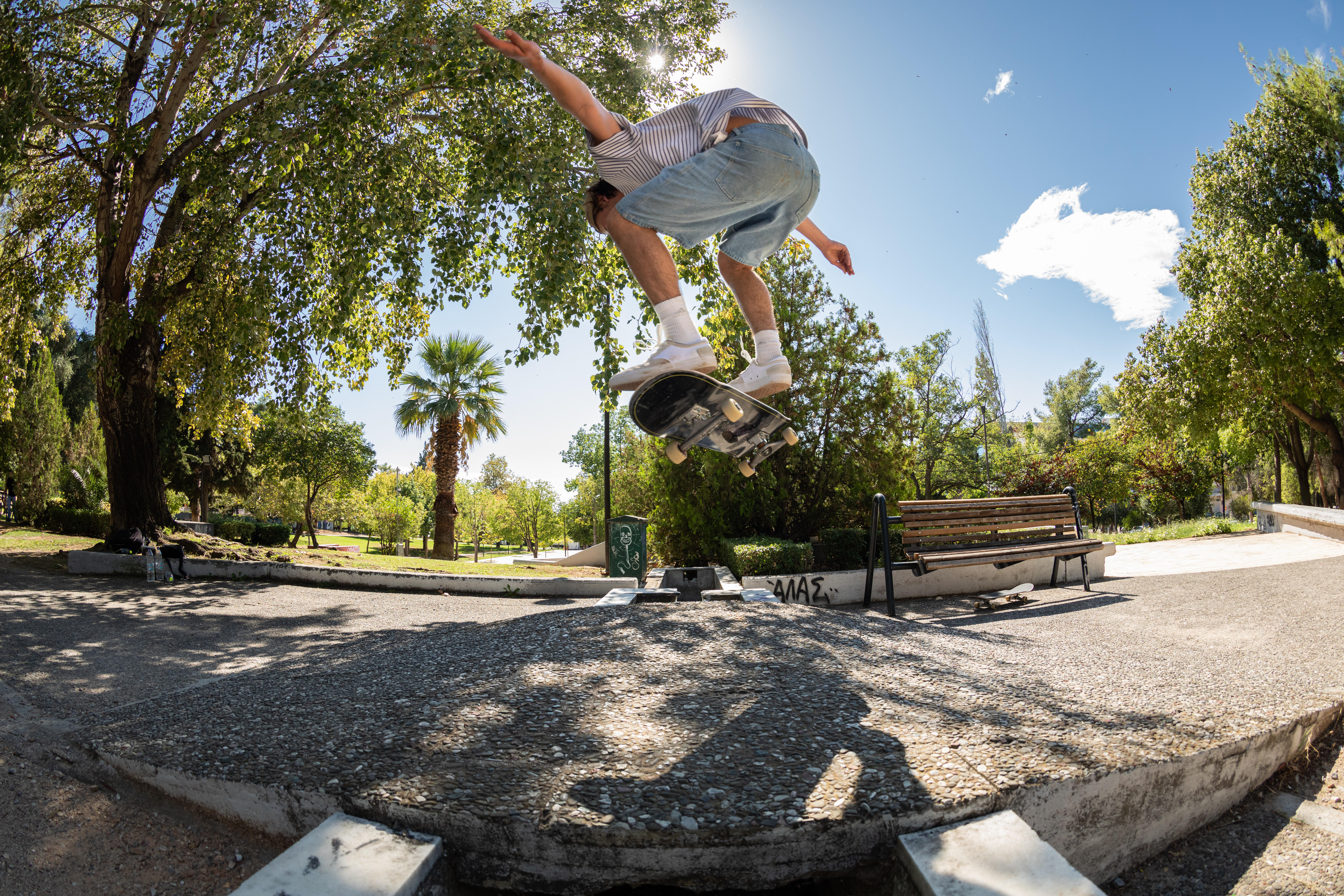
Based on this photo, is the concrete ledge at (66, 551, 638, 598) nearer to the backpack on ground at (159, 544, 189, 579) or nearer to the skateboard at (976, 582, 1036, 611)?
the backpack on ground at (159, 544, 189, 579)

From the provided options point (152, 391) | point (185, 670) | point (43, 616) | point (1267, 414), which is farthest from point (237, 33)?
point (1267, 414)

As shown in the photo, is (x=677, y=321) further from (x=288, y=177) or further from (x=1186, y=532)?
(x=1186, y=532)

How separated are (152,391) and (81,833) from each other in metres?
10.5

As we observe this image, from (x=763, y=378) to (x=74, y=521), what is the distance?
2218 cm

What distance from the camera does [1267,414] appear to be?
1964cm

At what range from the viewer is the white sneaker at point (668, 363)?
3.17 metres

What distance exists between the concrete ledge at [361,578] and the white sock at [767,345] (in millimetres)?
5735

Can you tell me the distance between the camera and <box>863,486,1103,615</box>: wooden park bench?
21.9 ft

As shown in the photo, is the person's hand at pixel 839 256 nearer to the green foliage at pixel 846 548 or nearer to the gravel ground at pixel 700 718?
the gravel ground at pixel 700 718

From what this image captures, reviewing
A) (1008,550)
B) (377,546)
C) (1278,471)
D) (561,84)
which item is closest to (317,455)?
(1008,550)

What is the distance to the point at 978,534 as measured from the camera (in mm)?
7328

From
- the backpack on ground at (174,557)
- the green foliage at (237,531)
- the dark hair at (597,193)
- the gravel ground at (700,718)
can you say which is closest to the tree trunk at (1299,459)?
the gravel ground at (700,718)

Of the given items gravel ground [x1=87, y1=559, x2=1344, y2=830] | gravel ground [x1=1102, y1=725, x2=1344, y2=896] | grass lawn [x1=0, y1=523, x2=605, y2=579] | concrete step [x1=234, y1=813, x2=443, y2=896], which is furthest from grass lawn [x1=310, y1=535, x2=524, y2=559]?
gravel ground [x1=1102, y1=725, x2=1344, y2=896]

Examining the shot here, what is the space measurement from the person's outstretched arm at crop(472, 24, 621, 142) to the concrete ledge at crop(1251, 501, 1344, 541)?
Result: 16.7 m
